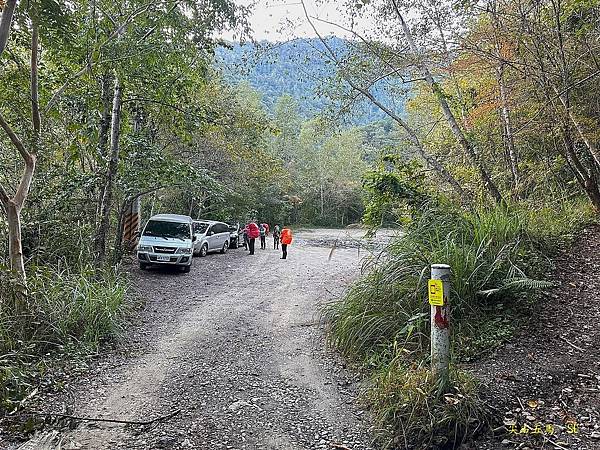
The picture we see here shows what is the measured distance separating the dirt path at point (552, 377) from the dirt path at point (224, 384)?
A: 1160 millimetres

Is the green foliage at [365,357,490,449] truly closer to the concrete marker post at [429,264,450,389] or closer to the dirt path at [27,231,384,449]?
the concrete marker post at [429,264,450,389]

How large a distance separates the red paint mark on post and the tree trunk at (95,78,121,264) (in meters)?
8.22

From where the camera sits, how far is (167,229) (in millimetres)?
14219

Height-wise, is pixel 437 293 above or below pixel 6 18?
below

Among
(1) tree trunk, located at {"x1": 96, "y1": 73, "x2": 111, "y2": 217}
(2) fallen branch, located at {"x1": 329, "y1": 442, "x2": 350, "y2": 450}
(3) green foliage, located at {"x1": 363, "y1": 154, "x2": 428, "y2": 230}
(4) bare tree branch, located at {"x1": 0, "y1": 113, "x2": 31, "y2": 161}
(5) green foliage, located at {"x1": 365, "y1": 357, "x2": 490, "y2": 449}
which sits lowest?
(2) fallen branch, located at {"x1": 329, "y1": 442, "x2": 350, "y2": 450}

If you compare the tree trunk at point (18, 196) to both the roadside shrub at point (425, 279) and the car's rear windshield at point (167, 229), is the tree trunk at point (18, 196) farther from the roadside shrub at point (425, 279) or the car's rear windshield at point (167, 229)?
the car's rear windshield at point (167, 229)

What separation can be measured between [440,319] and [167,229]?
11.4 m

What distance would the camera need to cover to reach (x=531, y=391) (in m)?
4.03

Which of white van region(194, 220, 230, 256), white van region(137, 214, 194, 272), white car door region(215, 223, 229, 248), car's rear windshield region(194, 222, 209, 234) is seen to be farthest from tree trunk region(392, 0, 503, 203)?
white car door region(215, 223, 229, 248)

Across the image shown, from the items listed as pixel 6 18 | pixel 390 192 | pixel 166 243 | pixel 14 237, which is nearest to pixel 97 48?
pixel 6 18

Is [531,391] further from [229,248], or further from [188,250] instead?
[229,248]

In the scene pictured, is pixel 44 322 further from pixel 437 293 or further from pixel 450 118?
pixel 450 118

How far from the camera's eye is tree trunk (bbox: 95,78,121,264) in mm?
10445

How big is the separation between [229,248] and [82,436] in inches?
740
